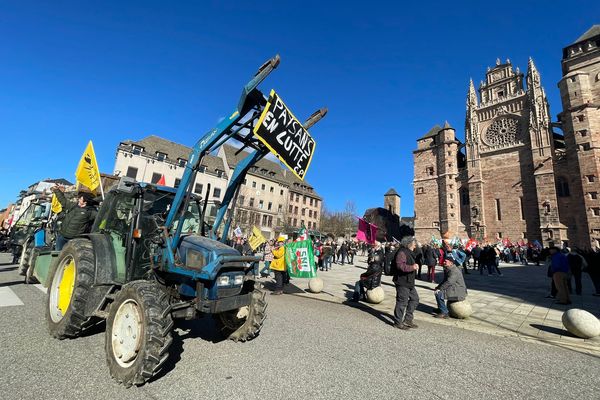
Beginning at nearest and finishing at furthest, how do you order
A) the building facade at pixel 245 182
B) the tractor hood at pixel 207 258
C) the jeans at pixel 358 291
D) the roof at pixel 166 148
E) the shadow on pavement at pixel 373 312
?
the tractor hood at pixel 207 258 < the shadow on pavement at pixel 373 312 < the jeans at pixel 358 291 < the building facade at pixel 245 182 < the roof at pixel 166 148

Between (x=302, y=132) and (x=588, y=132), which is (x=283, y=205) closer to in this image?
(x=588, y=132)

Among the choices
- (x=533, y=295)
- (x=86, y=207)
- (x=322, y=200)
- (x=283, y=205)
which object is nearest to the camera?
(x=86, y=207)

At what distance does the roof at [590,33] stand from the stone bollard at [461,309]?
172 feet

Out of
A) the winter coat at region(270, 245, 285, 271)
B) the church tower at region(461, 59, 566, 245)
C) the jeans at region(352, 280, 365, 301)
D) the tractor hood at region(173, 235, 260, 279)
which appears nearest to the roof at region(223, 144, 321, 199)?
the church tower at region(461, 59, 566, 245)

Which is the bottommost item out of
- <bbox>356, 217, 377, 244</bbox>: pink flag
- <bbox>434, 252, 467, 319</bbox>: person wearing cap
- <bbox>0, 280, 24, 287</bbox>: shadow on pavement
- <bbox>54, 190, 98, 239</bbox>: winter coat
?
<bbox>0, 280, 24, 287</bbox>: shadow on pavement

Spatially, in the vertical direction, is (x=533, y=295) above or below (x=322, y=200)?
below

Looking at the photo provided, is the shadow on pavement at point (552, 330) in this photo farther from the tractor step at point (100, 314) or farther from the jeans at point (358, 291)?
the tractor step at point (100, 314)

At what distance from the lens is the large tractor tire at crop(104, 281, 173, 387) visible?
286cm

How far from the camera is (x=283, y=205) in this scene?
2164 inches

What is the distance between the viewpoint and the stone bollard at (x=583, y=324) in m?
5.20

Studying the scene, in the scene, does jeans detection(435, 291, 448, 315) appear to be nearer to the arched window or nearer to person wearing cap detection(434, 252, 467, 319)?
person wearing cap detection(434, 252, 467, 319)

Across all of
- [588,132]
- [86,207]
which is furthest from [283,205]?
[86,207]

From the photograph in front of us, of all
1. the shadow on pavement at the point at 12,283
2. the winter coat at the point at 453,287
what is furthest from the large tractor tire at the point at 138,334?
the shadow on pavement at the point at 12,283

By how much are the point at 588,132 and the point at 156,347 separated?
159 ft
